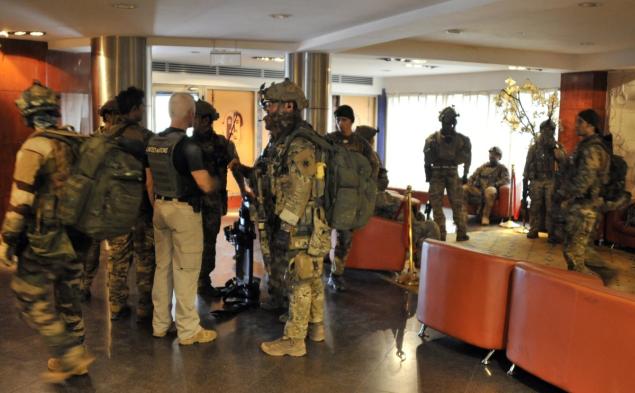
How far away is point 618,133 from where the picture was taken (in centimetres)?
953

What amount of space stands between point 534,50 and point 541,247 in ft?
10.3

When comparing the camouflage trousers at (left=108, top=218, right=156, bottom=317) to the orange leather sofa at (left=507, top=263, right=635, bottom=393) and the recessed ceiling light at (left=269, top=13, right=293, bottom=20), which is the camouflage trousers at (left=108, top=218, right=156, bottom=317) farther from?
the orange leather sofa at (left=507, top=263, right=635, bottom=393)

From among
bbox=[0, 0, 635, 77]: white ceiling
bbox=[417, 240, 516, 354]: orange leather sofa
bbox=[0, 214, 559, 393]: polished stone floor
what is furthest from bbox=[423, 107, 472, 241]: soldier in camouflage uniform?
bbox=[417, 240, 516, 354]: orange leather sofa

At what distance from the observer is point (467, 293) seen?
3908mm

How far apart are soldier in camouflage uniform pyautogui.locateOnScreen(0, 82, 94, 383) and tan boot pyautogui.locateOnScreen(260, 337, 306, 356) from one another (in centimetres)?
123

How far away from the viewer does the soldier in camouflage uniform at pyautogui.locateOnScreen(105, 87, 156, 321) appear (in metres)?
4.33

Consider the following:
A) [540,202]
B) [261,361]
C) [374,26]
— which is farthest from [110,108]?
[540,202]

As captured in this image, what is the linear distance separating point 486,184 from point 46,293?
28.4ft

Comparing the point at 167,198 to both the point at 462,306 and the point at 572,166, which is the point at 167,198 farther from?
the point at 572,166

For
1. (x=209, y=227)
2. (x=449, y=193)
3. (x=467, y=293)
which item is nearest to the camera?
(x=467, y=293)

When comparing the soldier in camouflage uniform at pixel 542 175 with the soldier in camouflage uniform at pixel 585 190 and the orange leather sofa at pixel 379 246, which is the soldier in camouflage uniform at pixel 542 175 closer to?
the soldier in camouflage uniform at pixel 585 190

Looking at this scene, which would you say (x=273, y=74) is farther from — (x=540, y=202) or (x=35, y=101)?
(x=35, y=101)

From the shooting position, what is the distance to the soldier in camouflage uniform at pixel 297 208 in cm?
381

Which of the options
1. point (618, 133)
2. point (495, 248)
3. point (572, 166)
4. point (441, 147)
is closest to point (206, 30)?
point (441, 147)
